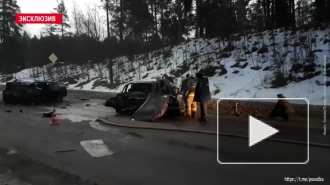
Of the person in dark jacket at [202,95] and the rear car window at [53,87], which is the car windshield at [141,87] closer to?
the person in dark jacket at [202,95]

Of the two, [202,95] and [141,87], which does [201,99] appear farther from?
[141,87]

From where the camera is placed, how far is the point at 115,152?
7.15 m

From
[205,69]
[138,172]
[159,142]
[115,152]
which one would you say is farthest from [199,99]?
[205,69]

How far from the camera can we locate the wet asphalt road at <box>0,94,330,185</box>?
207 inches

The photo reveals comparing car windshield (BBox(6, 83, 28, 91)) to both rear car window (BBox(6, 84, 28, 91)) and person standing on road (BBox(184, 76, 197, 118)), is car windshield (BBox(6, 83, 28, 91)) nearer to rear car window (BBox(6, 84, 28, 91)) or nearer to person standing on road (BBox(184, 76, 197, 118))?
rear car window (BBox(6, 84, 28, 91))

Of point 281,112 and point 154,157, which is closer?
point 154,157

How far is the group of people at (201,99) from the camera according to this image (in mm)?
10461

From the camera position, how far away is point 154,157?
6664mm

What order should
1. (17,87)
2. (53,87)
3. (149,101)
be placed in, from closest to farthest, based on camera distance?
(149,101) < (17,87) < (53,87)

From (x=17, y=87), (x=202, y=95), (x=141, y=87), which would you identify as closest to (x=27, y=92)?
(x=17, y=87)

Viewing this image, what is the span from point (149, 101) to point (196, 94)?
1.78 m

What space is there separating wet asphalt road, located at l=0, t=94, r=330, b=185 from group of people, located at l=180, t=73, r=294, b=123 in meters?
2.42

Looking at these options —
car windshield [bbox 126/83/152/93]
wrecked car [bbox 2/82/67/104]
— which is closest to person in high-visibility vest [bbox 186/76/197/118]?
car windshield [bbox 126/83/152/93]

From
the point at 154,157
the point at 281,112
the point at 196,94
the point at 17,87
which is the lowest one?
the point at 154,157
